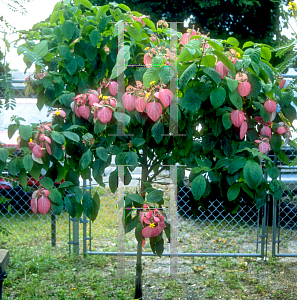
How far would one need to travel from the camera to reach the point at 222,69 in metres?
1.50

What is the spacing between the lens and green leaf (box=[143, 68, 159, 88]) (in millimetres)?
1477

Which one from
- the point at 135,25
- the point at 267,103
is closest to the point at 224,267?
the point at 267,103

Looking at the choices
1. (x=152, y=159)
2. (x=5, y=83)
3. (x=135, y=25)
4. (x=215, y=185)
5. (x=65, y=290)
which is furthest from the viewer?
(x=65, y=290)

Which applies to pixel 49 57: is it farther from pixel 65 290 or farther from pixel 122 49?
pixel 65 290

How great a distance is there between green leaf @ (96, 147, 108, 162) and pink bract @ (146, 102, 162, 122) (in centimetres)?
28

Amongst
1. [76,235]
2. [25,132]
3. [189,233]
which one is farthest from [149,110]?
[189,233]

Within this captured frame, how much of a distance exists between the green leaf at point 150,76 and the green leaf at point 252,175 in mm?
570

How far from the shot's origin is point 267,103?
1.64 meters

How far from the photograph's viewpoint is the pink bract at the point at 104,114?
1.52m

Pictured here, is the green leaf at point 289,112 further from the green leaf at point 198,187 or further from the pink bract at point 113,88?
the pink bract at point 113,88

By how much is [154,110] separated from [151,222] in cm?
54

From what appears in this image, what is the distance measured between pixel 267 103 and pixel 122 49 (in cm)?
76

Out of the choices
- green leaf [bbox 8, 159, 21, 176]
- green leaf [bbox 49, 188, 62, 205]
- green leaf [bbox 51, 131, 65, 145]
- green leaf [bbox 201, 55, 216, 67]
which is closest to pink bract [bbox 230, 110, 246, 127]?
green leaf [bbox 201, 55, 216, 67]

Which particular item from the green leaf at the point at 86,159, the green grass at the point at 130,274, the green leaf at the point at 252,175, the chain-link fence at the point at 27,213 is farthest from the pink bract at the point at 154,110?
the chain-link fence at the point at 27,213
